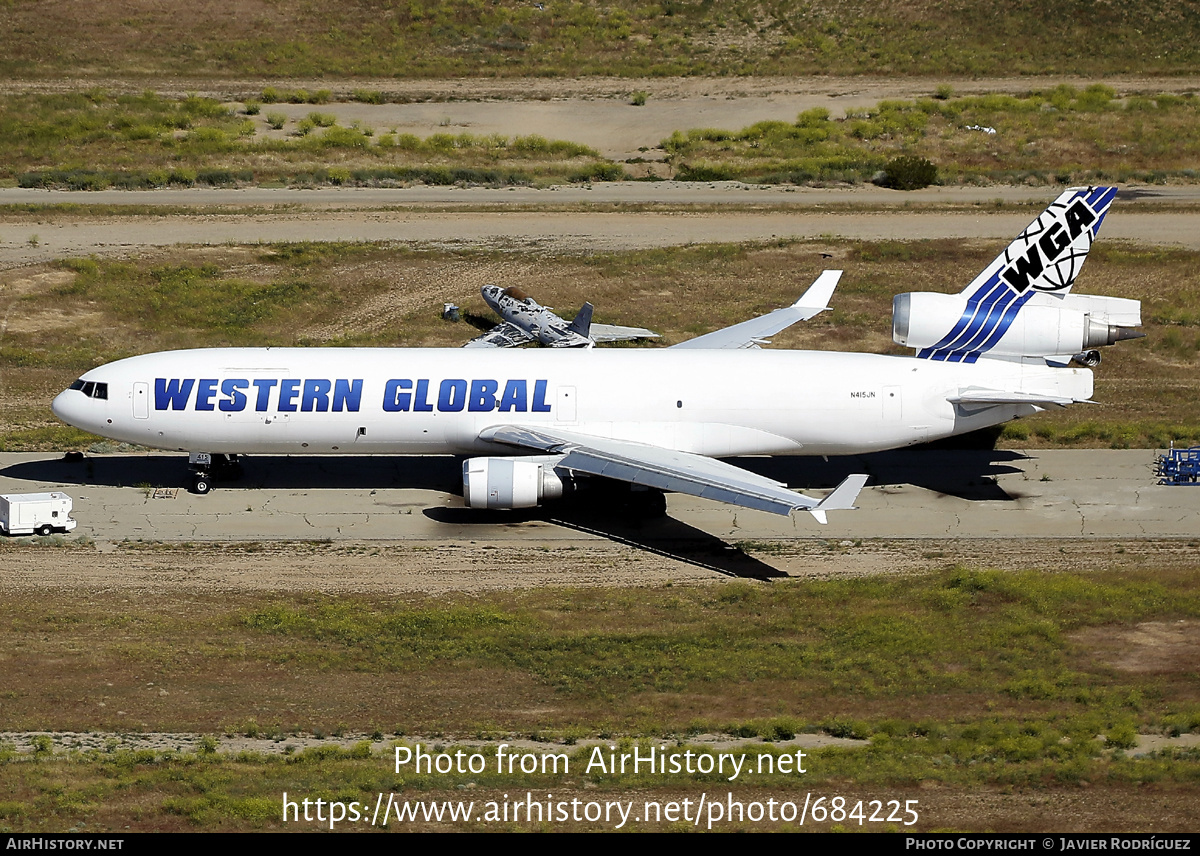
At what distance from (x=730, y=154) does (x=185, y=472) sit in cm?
5442

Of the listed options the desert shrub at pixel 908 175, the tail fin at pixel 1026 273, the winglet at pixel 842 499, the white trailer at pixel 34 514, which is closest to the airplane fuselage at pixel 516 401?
the tail fin at pixel 1026 273

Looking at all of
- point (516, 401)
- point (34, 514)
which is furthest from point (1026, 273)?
point (34, 514)

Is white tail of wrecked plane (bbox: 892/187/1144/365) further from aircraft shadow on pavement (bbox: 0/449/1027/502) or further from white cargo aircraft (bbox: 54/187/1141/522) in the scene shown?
aircraft shadow on pavement (bbox: 0/449/1027/502)

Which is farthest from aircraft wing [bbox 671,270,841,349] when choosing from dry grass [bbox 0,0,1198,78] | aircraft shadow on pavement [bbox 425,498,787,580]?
dry grass [bbox 0,0,1198,78]

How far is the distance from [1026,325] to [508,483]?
59.1 ft

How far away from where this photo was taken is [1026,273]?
48812mm

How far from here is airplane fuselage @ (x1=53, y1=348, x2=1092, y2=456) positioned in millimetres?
47312

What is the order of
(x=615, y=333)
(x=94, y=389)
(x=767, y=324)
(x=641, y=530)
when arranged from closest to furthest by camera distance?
(x=641, y=530)
(x=94, y=389)
(x=767, y=324)
(x=615, y=333)

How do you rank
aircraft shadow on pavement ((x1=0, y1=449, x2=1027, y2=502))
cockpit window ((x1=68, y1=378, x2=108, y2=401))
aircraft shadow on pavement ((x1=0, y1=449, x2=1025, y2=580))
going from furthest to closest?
aircraft shadow on pavement ((x1=0, y1=449, x2=1027, y2=502)) < cockpit window ((x1=68, y1=378, x2=108, y2=401)) < aircraft shadow on pavement ((x1=0, y1=449, x2=1025, y2=580))

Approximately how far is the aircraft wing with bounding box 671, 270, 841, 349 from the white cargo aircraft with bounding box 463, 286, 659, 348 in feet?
17.2

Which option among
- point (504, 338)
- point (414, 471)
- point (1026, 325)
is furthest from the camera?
point (504, 338)

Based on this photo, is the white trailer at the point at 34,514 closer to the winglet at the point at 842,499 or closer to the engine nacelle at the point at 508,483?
the engine nacelle at the point at 508,483

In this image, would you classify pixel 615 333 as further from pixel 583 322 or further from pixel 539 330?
pixel 539 330

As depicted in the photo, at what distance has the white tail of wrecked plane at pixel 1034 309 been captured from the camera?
48.2m
